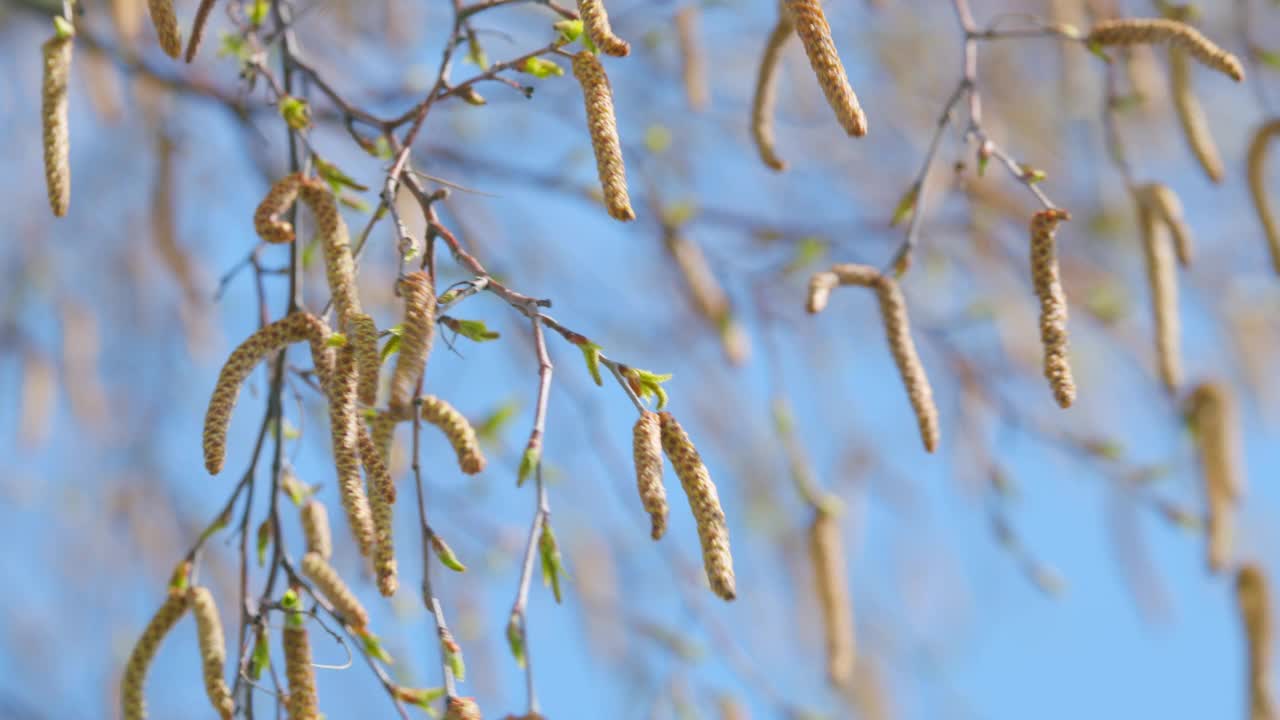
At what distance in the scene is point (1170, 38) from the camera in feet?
6.15

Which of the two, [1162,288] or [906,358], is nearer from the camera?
[906,358]

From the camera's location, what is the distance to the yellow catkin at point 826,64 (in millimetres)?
1400

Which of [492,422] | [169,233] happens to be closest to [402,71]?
[169,233]

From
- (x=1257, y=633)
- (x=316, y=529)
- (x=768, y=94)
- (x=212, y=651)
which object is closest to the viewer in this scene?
(x=212, y=651)

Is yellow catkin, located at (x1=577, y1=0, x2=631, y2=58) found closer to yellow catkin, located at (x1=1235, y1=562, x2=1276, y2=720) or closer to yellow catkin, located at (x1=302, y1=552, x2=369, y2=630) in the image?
yellow catkin, located at (x1=302, y1=552, x2=369, y2=630)

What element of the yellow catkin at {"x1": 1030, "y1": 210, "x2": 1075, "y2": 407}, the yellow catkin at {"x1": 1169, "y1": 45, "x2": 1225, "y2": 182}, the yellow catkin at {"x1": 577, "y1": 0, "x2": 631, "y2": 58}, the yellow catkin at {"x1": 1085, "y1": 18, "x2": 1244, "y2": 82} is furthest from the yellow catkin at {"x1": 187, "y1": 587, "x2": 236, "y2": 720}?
the yellow catkin at {"x1": 1169, "y1": 45, "x2": 1225, "y2": 182}

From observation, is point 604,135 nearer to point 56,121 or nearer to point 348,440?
point 348,440

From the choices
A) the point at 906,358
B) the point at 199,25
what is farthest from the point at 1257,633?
the point at 199,25

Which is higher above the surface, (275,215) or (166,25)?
(166,25)

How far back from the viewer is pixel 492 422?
2.70 m

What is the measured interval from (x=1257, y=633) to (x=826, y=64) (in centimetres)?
182

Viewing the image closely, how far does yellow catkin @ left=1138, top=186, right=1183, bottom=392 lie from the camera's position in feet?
7.42

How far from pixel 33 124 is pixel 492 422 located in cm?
364

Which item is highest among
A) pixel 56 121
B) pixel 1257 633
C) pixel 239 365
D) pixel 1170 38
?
pixel 56 121
